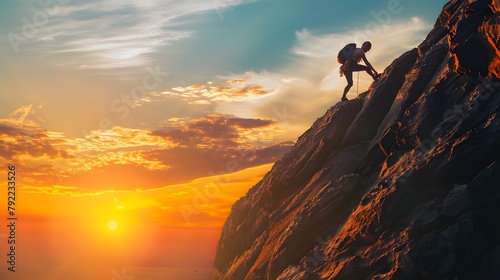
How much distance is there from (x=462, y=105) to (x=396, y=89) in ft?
23.9

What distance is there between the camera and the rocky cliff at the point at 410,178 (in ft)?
58.4

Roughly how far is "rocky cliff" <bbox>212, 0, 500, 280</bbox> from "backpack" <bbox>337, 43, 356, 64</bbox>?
3801mm

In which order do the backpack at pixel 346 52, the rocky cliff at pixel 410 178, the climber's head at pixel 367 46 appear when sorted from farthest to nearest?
the backpack at pixel 346 52 → the climber's head at pixel 367 46 → the rocky cliff at pixel 410 178

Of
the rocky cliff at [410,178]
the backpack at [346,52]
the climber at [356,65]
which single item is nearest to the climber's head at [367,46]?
the climber at [356,65]

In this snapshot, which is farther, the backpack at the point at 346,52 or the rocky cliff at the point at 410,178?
the backpack at the point at 346,52

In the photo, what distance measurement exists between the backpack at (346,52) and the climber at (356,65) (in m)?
0.12

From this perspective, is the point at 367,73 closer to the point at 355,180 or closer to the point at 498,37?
the point at 355,180

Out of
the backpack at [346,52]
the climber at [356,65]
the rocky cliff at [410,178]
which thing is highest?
the backpack at [346,52]

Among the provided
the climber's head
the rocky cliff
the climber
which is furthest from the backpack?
the rocky cliff

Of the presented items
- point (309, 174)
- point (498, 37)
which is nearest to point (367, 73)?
point (309, 174)

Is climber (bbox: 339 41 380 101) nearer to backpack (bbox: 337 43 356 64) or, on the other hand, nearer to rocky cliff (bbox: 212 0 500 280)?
backpack (bbox: 337 43 356 64)

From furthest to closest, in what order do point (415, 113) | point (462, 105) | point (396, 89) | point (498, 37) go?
point (396, 89) → point (415, 113) → point (462, 105) → point (498, 37)

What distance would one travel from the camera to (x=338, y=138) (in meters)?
29.0

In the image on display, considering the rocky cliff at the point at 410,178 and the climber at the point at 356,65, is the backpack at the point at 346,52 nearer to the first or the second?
the climber at the point at 356,65
